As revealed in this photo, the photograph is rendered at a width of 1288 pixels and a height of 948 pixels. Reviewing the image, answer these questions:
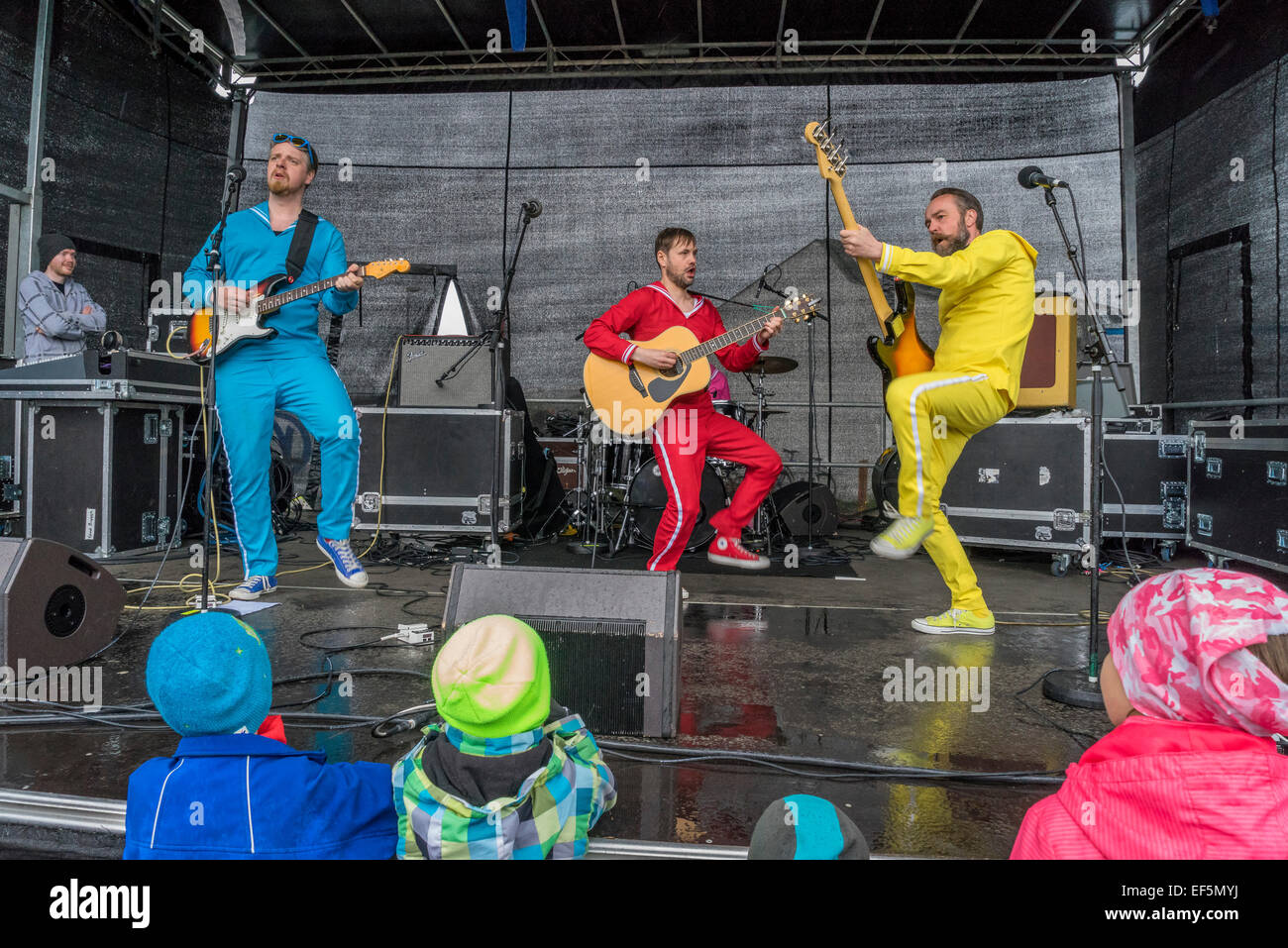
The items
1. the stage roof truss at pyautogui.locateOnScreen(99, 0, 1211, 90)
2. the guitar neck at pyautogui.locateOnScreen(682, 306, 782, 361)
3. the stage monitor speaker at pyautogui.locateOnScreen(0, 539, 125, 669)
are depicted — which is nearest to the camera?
the stage monitor speaker at pyautogui.locateOnScreen(0, 539, 125, 669)

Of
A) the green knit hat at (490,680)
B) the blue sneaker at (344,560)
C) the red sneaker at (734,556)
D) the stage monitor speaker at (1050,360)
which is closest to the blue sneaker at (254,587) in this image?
the blue sneaker at (344,560)

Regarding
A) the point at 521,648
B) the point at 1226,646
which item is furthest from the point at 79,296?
the point at 1226,646

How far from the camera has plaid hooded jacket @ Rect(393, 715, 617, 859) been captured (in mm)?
1411

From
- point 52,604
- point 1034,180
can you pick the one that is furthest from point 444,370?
point 1034,180

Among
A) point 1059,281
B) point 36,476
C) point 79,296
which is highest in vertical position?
point 1059,281

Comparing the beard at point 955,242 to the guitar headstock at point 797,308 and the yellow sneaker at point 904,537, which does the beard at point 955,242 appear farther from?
the yellow sneaker at point 904,537

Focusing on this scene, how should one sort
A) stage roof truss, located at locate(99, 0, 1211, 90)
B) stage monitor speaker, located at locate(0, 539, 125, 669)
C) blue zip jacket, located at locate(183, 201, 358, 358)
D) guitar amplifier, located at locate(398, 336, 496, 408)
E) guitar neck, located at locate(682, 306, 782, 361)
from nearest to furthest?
stage monitor speaker, located at locate(0, 539, 125, 669) < blue zip jacket, located at locate(183, 201, 358, 358) < guitar neck, located at locate(682, 306, 782, 361) < guitar amplifier, located at locate(398, 336, 496, 408) < stage roof truss, located at locate(99, 0, 1211, 90)

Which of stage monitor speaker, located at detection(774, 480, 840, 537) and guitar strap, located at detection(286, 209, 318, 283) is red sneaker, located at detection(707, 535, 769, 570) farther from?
guitar strap, located at detection(286, 209, 318, 283)

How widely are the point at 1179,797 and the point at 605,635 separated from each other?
1535 mm

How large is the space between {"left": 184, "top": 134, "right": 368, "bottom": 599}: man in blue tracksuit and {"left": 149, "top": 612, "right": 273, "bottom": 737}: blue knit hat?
287cm

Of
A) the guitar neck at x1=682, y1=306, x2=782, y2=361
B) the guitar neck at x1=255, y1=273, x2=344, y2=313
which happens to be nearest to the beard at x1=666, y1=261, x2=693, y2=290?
the guitar neck at x1=682, y1=306, x2=782, y2=361
